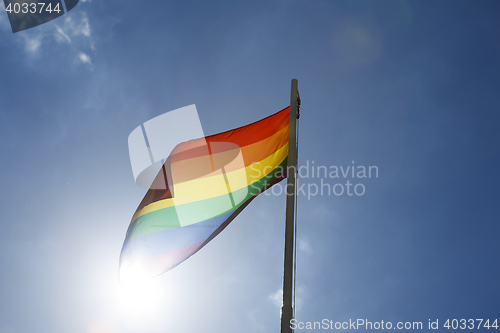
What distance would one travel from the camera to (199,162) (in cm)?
1165

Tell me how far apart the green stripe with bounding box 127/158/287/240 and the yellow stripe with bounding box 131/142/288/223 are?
0.11 meters

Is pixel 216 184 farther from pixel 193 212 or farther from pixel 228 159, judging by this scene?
pixel 193 212

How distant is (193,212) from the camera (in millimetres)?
10930

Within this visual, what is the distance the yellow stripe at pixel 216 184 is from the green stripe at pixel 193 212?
0.11 meters

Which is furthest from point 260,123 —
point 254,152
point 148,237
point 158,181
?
point 148,237

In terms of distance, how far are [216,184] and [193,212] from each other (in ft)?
3.22

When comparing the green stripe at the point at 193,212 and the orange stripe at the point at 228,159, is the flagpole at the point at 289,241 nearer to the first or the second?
the orange stripe at the point at 228,159

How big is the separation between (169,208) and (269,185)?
2734 millimetres

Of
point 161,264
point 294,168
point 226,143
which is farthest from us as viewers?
point 226,143

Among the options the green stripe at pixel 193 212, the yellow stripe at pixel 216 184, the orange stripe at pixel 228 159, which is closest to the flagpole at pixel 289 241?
the orange stripe at pixel 228 159

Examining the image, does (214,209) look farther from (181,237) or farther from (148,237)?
(148,237)

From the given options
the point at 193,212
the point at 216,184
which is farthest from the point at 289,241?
the point at 216,184

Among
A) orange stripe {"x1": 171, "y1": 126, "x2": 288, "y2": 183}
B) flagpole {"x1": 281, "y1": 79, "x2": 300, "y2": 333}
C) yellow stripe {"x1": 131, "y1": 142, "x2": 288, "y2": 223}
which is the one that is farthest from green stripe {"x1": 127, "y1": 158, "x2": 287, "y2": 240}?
flagpole {"x1": 281, "y1": 79, "x2": 300, "y2": 333}

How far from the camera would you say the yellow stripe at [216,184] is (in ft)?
35.4
